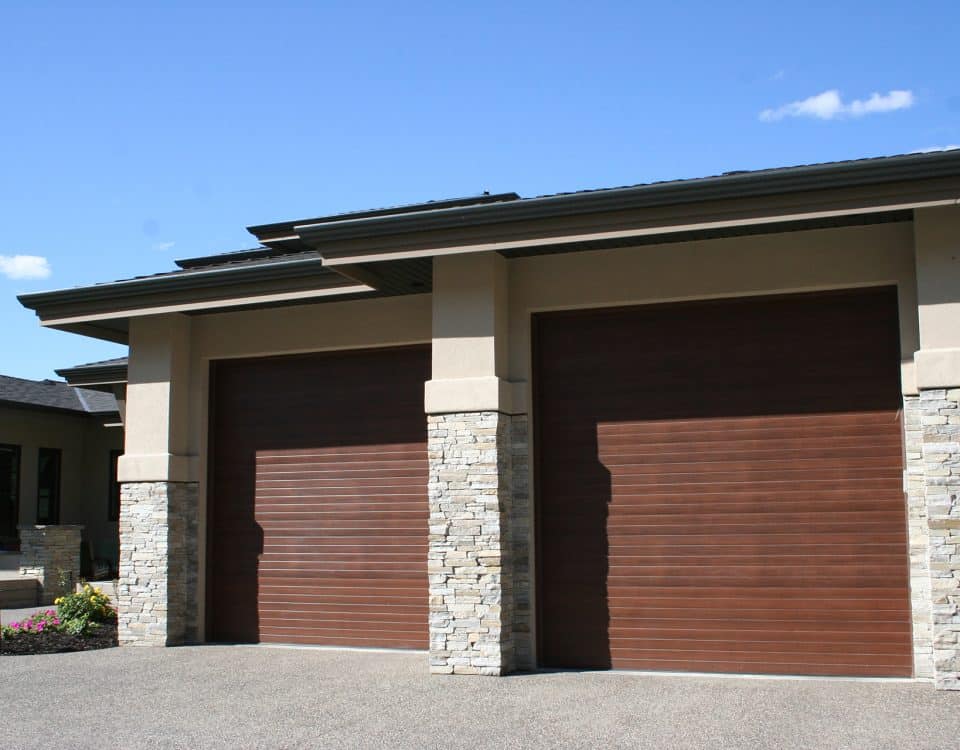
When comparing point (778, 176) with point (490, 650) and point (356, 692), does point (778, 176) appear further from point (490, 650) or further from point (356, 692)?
point (356, 692)

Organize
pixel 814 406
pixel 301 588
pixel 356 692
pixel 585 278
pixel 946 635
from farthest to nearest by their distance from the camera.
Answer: pixel 301 588 → pixel 585 278 → pixel 814 406 → pixel 356 692 → pixel 946 635

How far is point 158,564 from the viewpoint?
1388cm

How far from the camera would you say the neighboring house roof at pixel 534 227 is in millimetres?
9703

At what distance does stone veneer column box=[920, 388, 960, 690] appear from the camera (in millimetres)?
9648

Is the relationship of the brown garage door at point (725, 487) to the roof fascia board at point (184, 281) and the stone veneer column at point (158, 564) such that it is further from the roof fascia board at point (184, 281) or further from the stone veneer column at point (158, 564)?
the stone veneer column at point (158, 564)

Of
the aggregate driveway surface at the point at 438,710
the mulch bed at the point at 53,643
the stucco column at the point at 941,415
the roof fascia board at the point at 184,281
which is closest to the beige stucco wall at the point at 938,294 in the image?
the stucco column at the point at 941,415

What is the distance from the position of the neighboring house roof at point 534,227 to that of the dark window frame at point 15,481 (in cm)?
1092

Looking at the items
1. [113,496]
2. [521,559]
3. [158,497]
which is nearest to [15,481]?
[113,496]

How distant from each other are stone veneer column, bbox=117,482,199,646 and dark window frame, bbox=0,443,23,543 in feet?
37.1

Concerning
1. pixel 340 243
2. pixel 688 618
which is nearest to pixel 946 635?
pixel 688 618

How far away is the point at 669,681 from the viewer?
1073 cm

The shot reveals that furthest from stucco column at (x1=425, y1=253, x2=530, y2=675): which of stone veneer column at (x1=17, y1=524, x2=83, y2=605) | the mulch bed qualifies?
stone veneer column at (x1=17, y1=524, x2=83, y2=605)

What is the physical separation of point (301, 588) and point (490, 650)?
3543 millimetres

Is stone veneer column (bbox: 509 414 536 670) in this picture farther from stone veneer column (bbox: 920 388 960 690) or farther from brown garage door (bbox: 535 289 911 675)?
stone veneer column (bbox: 920 388 960 690)
